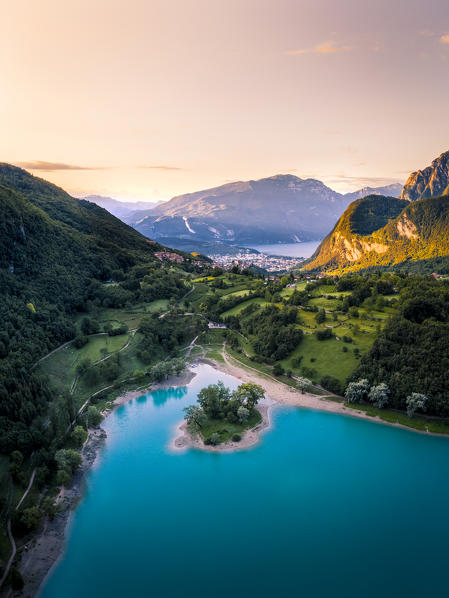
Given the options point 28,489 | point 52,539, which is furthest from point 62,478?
point 52,539

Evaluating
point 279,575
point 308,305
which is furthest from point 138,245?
point 279,575

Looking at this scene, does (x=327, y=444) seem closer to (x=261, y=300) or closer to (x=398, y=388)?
(x=398, y=388)

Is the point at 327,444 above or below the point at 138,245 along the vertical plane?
below

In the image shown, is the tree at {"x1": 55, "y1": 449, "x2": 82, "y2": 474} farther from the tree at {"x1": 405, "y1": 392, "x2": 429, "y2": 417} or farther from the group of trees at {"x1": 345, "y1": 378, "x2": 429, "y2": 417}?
the tree at {"x1": 405, "y1": 392, "x2": 429, "y2": 417}

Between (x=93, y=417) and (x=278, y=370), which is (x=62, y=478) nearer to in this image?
(x=93, y=417)

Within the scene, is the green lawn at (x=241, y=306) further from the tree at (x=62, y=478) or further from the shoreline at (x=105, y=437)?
the tree at (x=62, y=478)

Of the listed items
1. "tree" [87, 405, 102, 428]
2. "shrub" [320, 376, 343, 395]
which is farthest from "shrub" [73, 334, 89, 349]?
"shrub" [320, 376, 343, 395]
